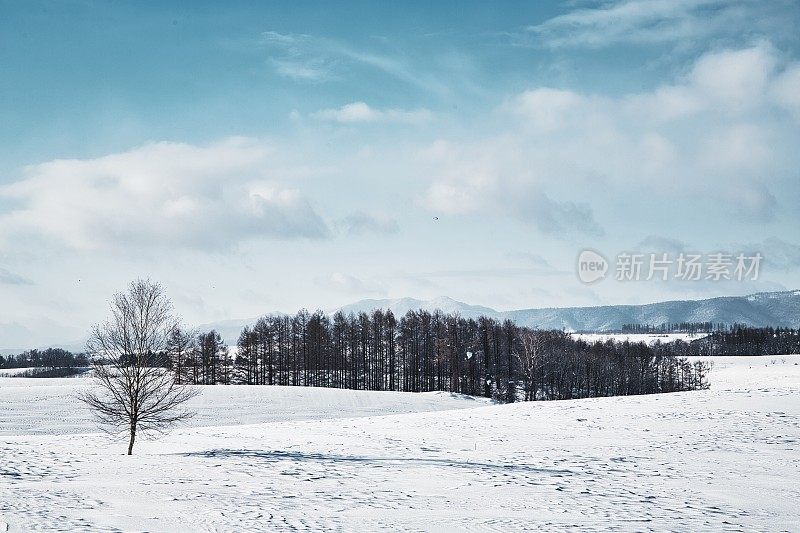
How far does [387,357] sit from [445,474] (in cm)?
7917

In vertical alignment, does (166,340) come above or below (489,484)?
above

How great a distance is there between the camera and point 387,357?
316 ft

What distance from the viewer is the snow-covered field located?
12102 mm

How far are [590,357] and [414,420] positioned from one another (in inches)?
3234

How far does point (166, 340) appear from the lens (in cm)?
2541

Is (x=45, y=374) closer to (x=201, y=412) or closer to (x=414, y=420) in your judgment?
(x=201, y=412)

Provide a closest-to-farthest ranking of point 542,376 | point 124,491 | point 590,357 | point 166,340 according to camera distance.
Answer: point 124,491 → point 166,340 → point 542,376 → point 590,357

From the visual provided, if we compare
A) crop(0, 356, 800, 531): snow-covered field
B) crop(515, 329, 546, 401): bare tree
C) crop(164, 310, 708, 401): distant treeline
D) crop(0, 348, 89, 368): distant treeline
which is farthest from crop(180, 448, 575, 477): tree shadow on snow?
crop(0, 348, 89, 368): distant treeline

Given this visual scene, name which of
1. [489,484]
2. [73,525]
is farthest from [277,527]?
[489,484]

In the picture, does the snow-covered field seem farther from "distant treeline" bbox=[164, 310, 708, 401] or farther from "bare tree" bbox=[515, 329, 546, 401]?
"distant treeline" bbox=[164, 310, 708, 401]

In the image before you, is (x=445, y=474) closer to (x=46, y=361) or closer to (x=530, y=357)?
(x=530, y=357)

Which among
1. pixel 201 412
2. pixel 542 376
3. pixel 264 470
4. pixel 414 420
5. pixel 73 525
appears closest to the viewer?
pixel 73 525

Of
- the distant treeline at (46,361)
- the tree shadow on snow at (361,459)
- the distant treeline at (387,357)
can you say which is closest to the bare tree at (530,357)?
the distant treeline at (387,357)

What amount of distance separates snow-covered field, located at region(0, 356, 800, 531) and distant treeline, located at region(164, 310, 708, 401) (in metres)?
58.5
